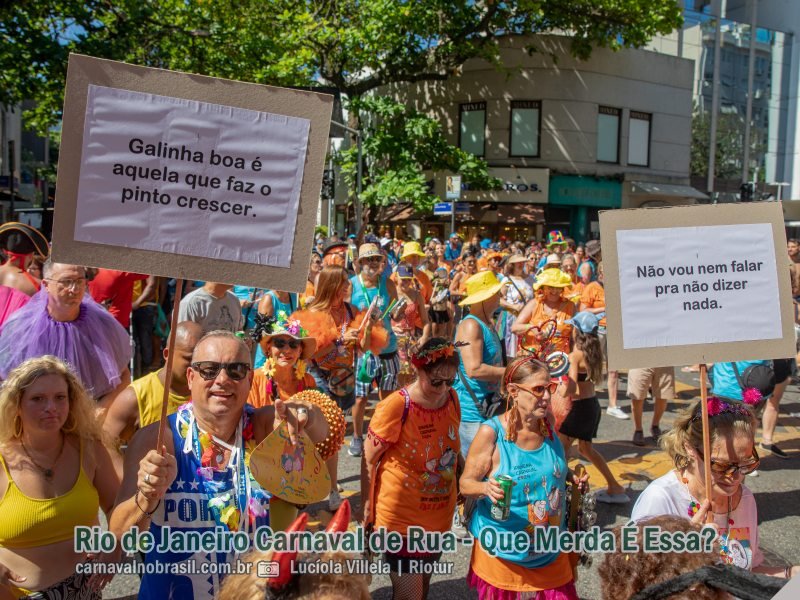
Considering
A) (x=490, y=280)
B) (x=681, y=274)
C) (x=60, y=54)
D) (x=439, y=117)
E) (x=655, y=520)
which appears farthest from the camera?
(x=439, y=117)

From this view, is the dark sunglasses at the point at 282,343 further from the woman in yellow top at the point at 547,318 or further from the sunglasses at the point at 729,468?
the woman in yellow top at the point at 547,318

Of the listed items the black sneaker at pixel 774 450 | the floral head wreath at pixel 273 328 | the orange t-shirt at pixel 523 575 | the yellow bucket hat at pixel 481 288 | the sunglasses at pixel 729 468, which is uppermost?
the yellow bucket hat at pixel 481 288

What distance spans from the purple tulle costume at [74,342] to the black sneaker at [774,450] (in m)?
6.11

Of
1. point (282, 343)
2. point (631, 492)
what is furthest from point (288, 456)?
point (631, 492)

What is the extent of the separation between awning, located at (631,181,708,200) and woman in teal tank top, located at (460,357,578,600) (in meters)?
27.0

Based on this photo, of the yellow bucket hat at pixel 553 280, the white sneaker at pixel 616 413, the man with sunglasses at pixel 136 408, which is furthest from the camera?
the white sneaker at pixel 616 413

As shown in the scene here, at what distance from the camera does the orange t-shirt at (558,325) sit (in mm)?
6445

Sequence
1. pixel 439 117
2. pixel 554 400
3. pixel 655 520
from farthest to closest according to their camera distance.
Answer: pixel 439 117, pixel 554 400, pixel 655 520

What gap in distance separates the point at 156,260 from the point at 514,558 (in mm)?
1980

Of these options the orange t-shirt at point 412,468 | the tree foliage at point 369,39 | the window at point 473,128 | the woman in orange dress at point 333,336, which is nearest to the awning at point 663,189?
the tree foliage at point 369,39

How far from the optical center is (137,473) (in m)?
2.42

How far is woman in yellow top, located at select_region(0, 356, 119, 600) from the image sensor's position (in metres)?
2.64

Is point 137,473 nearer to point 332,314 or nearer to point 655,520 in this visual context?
point 655,520

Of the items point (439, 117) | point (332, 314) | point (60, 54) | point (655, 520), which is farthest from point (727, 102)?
point (655, 520)
